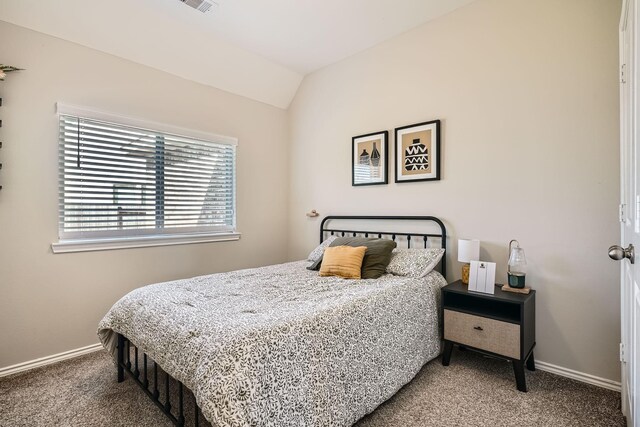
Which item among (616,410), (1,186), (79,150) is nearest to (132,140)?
(79,150)

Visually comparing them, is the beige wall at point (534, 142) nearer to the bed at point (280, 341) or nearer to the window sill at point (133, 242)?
the bed at point (280, 341)

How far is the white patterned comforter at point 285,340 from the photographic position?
4.01ft

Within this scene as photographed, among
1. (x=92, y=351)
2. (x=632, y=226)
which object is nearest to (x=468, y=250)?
(x=632, y=226)

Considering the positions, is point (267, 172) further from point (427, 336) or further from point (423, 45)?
point (427, 336)

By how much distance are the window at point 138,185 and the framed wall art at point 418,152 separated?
1864 mm

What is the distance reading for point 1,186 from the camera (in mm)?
2180

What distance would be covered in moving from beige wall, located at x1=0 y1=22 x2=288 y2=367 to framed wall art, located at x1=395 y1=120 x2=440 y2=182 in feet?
6.74

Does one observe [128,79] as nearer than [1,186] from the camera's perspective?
No

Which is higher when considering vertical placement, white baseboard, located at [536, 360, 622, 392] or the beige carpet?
white baseboard, located at [536, 360, 622, 392]

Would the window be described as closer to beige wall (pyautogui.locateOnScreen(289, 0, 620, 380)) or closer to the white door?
beige wall (pyautogui.locateOnScreen(289, 0, 620, 380))

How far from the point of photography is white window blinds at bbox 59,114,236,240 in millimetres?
2512

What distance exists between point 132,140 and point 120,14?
3.27ft

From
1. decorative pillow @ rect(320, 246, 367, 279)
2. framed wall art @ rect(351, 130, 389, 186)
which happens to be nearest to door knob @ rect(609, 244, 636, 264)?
decorative pillow @ rect(320, 246, 367, 279)

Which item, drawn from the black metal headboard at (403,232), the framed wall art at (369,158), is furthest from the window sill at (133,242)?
the framed wall art at (369,158)
